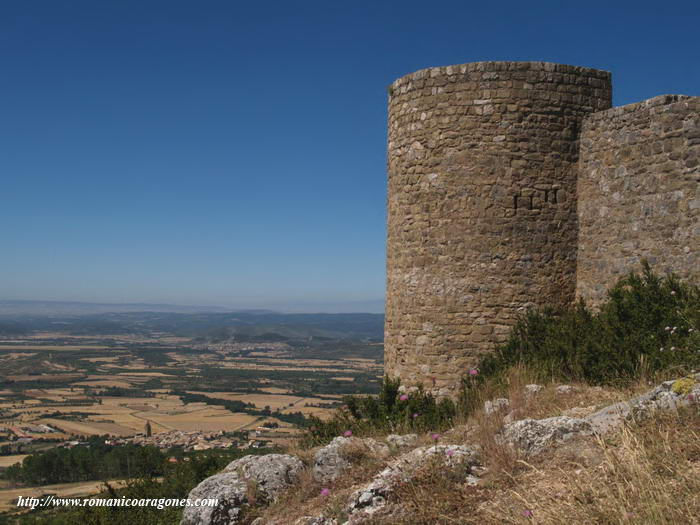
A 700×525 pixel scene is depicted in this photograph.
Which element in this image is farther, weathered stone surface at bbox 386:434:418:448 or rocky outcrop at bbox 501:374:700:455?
weathered stone surface at bbox 386:434:418:448

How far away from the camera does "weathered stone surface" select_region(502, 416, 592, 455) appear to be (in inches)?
196

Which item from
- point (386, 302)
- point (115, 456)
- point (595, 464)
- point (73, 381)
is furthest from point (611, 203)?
point (73, 381)

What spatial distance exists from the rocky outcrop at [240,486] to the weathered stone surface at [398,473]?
113cm

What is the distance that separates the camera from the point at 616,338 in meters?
7.64

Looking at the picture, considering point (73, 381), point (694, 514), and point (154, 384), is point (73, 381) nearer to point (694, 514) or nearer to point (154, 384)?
point (154, 384)

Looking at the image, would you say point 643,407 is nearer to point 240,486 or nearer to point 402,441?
point 402,441

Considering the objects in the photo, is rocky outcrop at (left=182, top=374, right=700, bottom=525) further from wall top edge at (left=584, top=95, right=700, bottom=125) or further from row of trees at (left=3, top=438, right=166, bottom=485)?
row of trees at (left=3, top=438, right=166, bottom=485)

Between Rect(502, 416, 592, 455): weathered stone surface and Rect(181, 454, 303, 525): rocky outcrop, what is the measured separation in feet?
6.99

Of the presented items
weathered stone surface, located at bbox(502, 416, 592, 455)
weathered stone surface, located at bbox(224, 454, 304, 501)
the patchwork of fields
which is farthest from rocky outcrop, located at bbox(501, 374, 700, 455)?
the patchwork of fields

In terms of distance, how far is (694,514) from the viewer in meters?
3.36

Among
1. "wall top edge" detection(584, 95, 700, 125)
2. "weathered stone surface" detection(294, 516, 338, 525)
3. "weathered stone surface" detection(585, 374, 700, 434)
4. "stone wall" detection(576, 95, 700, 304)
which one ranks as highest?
"wall top edge" detection(584, 95, 700, 125)

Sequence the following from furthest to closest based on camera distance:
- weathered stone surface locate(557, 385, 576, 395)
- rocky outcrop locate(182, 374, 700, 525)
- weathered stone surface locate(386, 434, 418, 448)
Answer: weathered stone surface locate(557, 385, 576, 395), weathered stone surface locate(386, 434, 418, 448), rocky outcrop locate(182, 374, 700, 525)

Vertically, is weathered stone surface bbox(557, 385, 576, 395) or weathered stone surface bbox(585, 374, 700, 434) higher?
weathered stone surface bbox(585, 374, 700, 434)

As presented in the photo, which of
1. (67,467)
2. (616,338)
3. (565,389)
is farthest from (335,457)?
(67,467)
